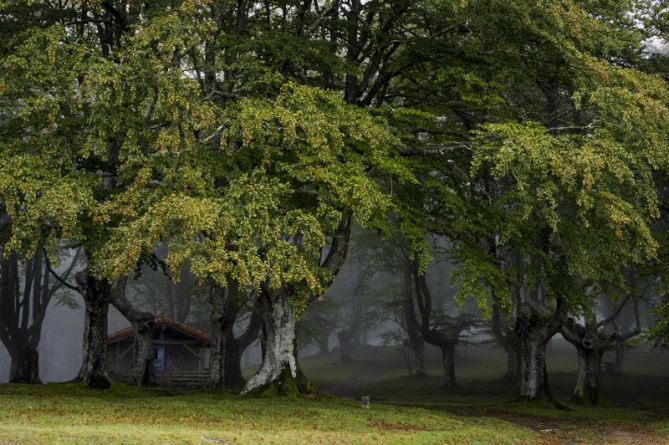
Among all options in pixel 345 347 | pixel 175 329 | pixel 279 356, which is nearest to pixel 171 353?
pixel 175 329

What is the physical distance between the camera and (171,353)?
4647 cm

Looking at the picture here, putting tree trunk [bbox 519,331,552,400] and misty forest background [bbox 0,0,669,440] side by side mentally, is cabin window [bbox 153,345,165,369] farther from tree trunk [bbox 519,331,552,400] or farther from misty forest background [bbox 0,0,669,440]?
tree trunk [bbox 519,331,552,400]

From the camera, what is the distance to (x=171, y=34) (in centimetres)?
2089

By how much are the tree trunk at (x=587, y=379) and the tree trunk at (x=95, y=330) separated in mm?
21351

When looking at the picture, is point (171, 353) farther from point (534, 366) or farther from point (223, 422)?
point (223, 422)

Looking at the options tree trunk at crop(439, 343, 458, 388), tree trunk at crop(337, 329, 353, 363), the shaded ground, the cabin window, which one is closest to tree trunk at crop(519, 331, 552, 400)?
the shaded ground

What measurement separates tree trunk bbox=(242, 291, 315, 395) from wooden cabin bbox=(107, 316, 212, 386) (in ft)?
65.7

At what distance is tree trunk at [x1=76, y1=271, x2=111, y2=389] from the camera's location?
2759 centimetres

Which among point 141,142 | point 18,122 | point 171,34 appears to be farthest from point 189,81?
point 18,122

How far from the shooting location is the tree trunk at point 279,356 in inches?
1000

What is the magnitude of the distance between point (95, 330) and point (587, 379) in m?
22.5

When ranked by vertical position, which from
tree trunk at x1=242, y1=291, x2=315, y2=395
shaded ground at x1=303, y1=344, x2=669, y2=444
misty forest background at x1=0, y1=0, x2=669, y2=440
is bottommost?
shaded ground at x1=303, y1=344, x2=669, y2=444

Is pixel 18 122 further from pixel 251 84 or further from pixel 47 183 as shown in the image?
pixel 251 84

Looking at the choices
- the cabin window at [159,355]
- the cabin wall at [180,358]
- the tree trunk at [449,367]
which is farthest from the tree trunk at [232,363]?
the tree trunk at [449,367]
